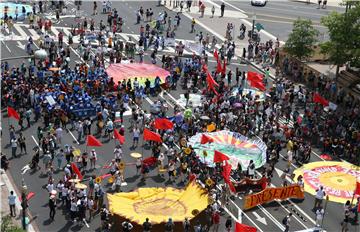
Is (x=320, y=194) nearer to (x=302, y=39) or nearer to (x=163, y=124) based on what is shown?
(x=163, y=124)

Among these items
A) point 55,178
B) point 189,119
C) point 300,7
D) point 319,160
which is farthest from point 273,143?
point 300,7

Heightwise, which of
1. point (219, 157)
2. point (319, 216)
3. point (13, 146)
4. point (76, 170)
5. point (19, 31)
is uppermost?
point (19, 31)

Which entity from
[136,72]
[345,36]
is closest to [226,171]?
[136,72]

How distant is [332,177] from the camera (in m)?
42.8

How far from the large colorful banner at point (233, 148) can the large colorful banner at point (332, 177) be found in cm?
289

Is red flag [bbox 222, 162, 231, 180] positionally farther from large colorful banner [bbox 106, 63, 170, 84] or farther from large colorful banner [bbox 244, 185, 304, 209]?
large colorful banner [bbox 106, 63, 170, 84]

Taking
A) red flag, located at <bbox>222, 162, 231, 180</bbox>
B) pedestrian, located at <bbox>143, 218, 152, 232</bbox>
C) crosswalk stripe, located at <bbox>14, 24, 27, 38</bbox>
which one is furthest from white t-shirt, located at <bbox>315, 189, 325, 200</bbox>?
crosswalk stripe, located at <bbox>14, 24, 27, 38</bbox>

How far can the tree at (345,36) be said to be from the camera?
55.1m

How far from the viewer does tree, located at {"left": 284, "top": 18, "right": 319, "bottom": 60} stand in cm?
6047

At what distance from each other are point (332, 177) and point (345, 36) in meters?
17.3

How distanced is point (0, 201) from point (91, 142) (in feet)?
22.3

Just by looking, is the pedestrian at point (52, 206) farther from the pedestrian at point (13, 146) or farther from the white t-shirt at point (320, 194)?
the white t-shirt at point (320, 194)

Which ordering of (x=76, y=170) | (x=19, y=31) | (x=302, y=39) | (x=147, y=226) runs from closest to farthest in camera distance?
(x=147, y=226), (x=76, y=170), (x=302, y=39), (x=19, y=31)

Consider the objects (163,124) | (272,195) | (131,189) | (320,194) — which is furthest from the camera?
(163,124)
